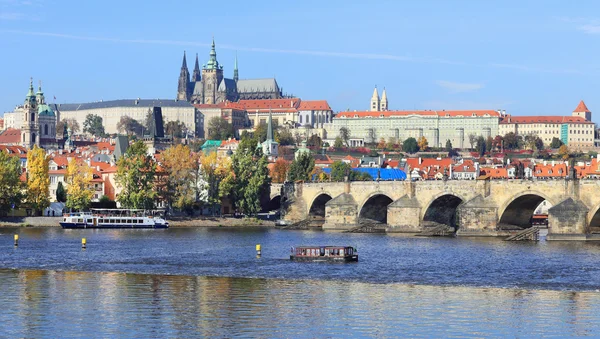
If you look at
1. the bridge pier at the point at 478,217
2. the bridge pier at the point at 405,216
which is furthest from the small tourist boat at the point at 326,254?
the bridge pier at the point at 405,216

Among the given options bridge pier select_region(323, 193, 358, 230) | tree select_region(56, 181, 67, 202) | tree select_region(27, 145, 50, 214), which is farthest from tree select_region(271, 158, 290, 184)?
tree select_region(27, 145, 50, 214)

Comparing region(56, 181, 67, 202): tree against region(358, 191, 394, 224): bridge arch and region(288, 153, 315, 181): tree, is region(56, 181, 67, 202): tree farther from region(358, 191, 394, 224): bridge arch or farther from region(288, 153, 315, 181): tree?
region(358, 191, 394, 224): bridge arch

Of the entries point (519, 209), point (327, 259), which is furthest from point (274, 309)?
point (519, 209)

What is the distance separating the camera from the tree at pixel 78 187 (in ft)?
308

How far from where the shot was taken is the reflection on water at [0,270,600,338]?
108 ft

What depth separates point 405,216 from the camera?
79.2m

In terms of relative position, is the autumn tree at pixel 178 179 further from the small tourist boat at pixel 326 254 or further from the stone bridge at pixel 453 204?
the small tourist boat at pixel 326 254

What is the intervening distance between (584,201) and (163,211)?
40.7m

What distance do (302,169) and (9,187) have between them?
29.9 meters

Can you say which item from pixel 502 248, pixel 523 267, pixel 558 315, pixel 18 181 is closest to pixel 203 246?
pixel 502 248

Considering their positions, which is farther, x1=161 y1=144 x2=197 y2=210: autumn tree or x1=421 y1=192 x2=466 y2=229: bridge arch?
x1=161 y1=144 x2=197 y2=210: autumn tree

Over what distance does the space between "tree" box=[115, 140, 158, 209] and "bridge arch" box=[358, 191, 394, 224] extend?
1697 cm

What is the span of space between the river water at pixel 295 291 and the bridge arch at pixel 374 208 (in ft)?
60.4

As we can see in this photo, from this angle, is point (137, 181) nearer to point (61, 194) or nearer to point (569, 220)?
point (61, 194)
